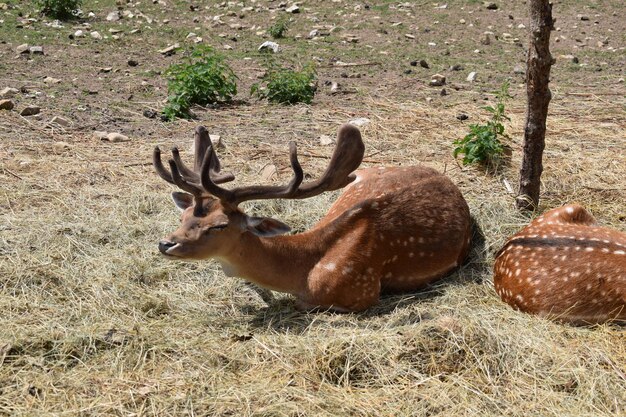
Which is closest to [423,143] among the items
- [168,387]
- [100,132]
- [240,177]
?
[240,177]

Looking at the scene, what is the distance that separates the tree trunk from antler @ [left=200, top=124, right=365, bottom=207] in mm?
1874

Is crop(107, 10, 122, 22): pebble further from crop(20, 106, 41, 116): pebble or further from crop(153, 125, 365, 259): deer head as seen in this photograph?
crop(153, 125, 365, 259): deer head

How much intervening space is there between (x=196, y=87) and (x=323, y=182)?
504cm

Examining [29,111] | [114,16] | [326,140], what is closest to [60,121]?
[29,111]

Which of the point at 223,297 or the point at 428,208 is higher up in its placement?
the point at 428,208

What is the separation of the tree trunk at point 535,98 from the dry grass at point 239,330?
0.25m

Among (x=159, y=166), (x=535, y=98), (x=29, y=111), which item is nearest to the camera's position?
(x=159, y=166)

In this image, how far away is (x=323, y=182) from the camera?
571 cm

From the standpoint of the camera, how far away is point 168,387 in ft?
15.8

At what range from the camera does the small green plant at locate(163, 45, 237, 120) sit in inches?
395

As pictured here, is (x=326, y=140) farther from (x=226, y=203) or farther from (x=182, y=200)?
(x=226, y=203)

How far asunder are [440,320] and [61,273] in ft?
9.55

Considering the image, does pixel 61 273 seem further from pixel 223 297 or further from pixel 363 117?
pixel 363 117

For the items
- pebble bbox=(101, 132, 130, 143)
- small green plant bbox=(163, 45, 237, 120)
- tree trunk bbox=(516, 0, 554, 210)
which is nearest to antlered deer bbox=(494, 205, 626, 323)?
tree trunk bbox=(516, 0, 554, 210)
